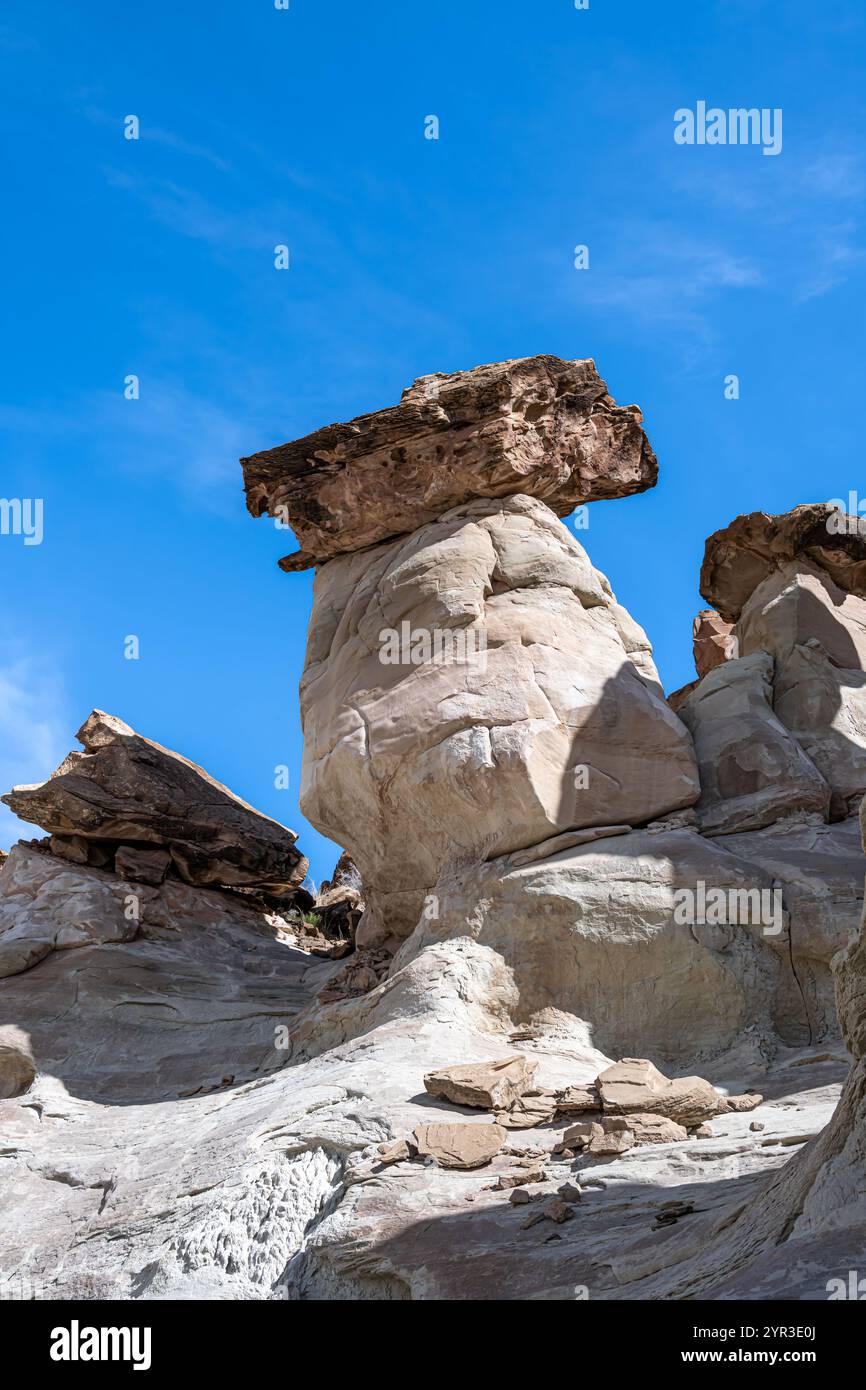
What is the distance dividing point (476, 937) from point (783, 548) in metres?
6.06

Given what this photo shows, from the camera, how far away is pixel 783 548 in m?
13.6

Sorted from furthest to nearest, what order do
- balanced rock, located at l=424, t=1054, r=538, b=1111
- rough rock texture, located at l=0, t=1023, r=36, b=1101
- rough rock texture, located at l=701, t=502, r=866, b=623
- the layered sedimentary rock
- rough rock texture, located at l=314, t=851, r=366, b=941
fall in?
1. rough rock texture, located at l=314, t=851, r=366, b=941
2. rough rock texture, located at l=701, t=502, r=866, b=623
3. rough rock texture, located at l=0, t=1023, r=36, b=1101
4. the layered sedimentary rock
5. balanced rock, located at l=424, t=1054, r=538, b=1111

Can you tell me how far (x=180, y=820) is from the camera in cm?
1545

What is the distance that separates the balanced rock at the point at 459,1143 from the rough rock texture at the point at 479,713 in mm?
3475

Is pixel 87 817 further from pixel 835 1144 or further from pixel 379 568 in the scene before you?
pixel 835 1144

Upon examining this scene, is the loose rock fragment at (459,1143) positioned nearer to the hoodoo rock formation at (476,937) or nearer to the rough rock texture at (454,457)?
the hoodoo rock formation at (476,937)

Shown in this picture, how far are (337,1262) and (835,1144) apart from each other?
2620 millimetres

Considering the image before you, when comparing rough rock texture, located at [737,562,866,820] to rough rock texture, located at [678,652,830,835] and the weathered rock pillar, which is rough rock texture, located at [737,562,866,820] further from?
the weathered rock pillar

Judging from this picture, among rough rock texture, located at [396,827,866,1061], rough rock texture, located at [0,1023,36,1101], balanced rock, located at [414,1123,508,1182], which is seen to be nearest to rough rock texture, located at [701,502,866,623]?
rough rock texture, located at [396,827,866,1061]

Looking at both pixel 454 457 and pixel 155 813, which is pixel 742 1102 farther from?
pixel 155 813

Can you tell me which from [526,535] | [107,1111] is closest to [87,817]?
[107,1111]

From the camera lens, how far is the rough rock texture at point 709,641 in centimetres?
2247

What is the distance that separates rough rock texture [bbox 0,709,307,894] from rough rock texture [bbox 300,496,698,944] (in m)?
3.65

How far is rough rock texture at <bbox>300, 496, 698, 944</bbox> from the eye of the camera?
411 inches
